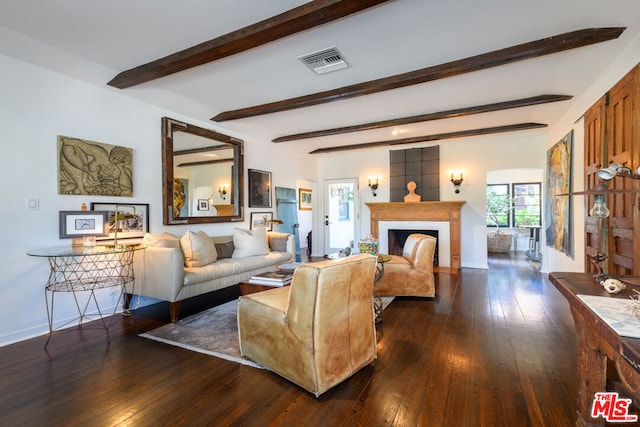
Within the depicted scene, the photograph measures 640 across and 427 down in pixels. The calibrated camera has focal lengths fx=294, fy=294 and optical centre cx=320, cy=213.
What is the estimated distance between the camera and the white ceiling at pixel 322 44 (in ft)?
7.25

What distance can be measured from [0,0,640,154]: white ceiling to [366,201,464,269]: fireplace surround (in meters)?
2.43

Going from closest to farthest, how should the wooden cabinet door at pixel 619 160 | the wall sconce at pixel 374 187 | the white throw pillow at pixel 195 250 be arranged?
the wooden cabinet door at pixel 619 160 → the white throw pillow at pixel 195 250 → the wall sconce at pixel 374 187

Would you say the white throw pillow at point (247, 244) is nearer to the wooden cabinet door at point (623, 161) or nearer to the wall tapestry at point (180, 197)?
the wall tapestry at point (180, 197)

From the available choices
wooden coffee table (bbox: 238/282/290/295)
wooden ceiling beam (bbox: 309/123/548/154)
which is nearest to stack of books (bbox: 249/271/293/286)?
wooden coffee table (bbox: 238/282/290/295)

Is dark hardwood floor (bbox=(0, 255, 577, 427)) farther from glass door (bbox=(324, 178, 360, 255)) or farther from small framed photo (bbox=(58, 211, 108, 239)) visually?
glass door (bbox=(324, 178, 360, 255))

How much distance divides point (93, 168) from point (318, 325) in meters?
3.12

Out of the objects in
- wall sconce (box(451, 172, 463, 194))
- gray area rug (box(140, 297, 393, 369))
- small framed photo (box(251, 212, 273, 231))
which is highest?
wall sconce (box(451, 172, 463, 194))

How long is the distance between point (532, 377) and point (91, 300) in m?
4.16

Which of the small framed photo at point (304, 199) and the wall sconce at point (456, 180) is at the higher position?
the wall sconce at point (456, 180)

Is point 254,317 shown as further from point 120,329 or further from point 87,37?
point 87,37

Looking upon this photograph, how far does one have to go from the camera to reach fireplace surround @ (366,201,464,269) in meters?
5.97

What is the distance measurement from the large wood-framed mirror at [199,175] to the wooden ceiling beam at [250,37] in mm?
1022

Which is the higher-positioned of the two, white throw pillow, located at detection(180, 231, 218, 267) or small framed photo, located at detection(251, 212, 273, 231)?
small framed photo, located at detection(251, 212, 273, 231)

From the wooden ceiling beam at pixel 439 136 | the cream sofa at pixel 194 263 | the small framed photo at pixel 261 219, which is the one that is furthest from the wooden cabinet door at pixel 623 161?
the small framed photo at pixel 261 219
